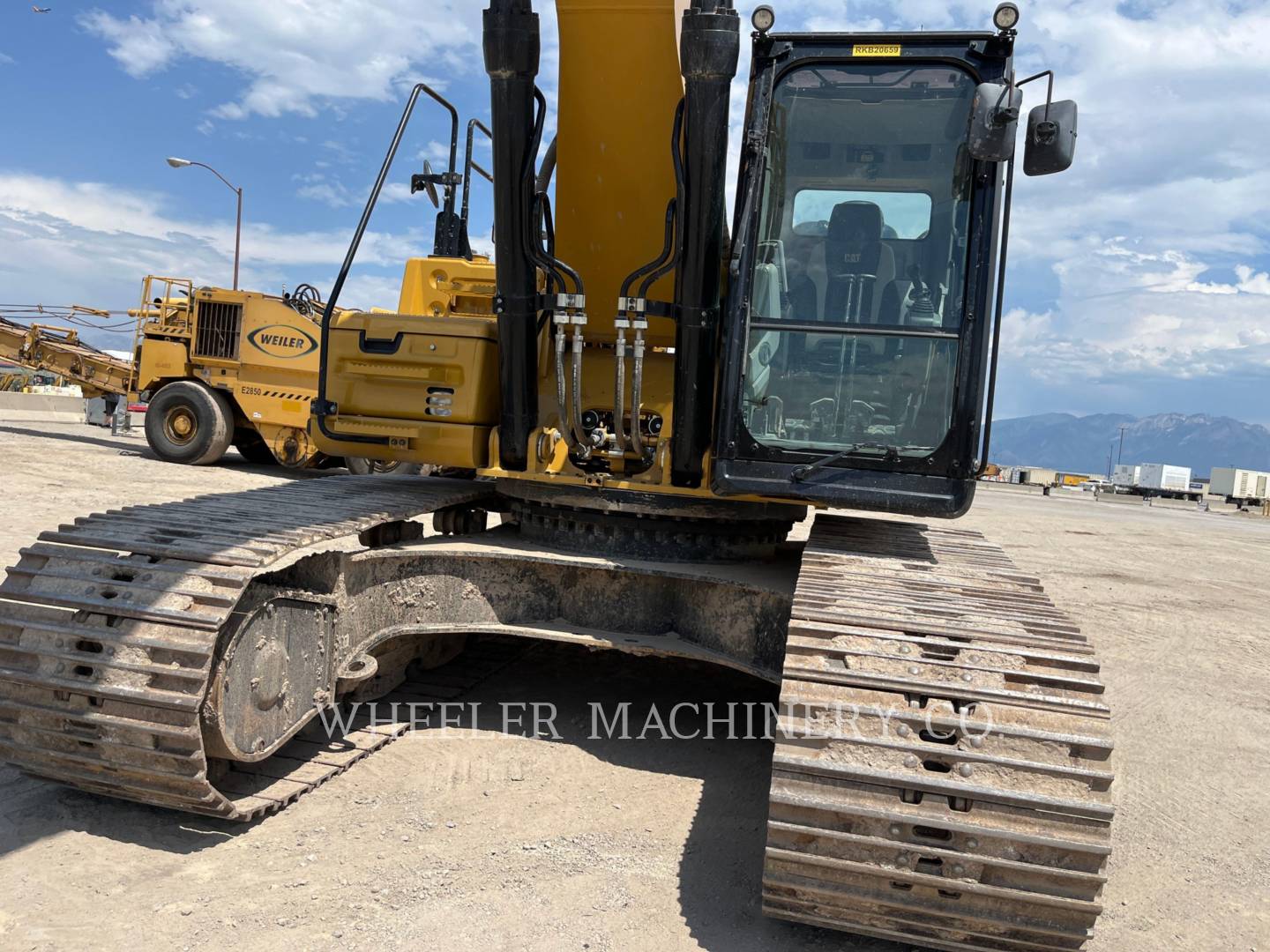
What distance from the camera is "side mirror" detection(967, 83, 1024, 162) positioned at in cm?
360

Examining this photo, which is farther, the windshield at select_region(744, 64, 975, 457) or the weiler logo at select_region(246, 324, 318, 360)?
the weiler logo at select_region(246, 324, 318, 360)

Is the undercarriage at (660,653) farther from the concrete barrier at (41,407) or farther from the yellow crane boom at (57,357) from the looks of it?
the concrete barrier at (41,407)

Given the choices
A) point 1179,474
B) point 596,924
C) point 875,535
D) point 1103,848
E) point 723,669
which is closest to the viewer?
point 1103,848

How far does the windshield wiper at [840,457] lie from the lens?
3.91m

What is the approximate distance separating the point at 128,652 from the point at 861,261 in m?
3.03

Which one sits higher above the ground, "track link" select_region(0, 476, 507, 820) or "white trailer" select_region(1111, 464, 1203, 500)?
"white trailer" select_region(1111, 464, 1203, 500)

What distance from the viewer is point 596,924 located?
300 centimetres

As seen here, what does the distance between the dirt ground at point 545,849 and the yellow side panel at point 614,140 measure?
6.71ft

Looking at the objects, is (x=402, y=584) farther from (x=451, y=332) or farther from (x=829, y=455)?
(x=829, y=455)

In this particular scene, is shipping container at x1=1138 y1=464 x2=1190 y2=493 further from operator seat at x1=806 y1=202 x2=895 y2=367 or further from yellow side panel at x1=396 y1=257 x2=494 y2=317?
operator seat at x1=806 y1=202 x2=895 y2=367

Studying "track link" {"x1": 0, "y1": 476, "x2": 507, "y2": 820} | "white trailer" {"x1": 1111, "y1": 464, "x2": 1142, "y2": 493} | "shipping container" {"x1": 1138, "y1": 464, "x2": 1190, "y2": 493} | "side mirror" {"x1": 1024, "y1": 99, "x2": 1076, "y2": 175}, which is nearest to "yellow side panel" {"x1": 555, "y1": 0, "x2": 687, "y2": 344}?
"side mirror" {"x1": 1024, "y1": 99, "x2": 1076, "y2": 175}

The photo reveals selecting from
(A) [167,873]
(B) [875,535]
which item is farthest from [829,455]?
(A) [167,873]

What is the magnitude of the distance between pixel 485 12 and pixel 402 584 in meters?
2.45

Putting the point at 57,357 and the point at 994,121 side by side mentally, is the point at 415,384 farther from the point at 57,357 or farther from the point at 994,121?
the point at 57,357
